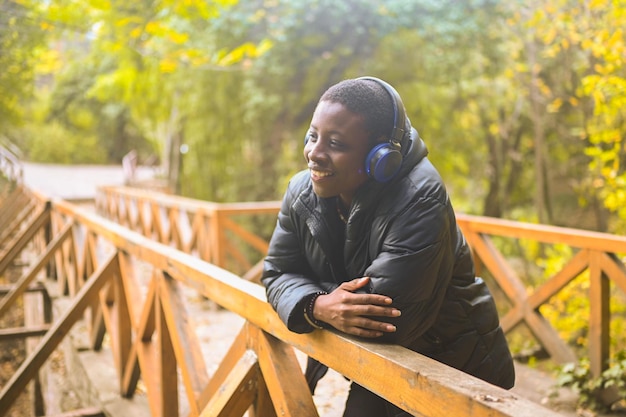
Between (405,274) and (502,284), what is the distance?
2.78 metres

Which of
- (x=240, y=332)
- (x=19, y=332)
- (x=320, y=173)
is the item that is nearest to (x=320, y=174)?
(x=320, y=173)

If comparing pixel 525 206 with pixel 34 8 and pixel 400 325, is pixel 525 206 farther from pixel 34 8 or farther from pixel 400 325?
pixel 400 325

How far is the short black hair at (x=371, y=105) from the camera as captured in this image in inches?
58.0

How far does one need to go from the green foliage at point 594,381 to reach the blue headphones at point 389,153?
90.8 inches

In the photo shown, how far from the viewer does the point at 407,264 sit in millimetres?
1358

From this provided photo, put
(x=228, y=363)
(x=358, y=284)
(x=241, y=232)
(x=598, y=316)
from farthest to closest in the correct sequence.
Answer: (x=241, y=232) → (x=598, y=316) → (x=228, y=363) → (x=358, y=284)

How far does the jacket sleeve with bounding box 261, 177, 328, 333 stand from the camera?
5.23 ft

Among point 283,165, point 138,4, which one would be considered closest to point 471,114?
point 283,165

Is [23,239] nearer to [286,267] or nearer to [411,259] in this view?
[286,267]

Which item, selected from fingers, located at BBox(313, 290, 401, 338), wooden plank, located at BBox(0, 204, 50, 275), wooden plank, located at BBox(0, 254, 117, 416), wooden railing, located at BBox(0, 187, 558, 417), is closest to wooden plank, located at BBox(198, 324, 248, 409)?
wooden railing, located at BBox(0, 187, 558, 417)

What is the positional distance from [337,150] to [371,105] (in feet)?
0.48

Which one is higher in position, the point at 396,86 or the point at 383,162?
the point at 396,86

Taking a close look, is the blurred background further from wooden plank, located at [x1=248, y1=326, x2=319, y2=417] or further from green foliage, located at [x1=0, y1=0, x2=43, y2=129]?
wooden plank, located at [x1=248, y1=326, x2=319, y2=417]

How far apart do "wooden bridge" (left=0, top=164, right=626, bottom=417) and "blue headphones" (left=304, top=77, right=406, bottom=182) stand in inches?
16.7
